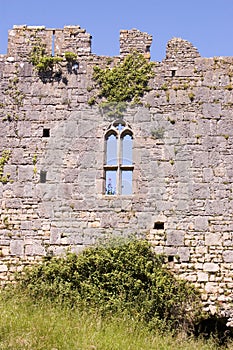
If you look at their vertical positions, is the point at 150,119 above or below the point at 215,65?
below

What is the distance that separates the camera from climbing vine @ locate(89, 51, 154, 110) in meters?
11.9

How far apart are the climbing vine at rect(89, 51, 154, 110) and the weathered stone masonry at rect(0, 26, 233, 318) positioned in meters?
0.18

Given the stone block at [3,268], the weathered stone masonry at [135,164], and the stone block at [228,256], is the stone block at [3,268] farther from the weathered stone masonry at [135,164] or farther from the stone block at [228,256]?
the stone block at [228,256]

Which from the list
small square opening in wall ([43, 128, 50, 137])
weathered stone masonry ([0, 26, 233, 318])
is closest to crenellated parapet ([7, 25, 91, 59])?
weathered stone masonry ([0, 26, 233, 318])

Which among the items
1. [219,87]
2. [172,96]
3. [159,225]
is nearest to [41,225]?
[159,225]

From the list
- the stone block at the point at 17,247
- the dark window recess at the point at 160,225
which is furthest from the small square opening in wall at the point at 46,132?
the dark window recess at the point at 160,225

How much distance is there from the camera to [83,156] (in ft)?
38.4

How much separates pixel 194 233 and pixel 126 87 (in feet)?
11.9

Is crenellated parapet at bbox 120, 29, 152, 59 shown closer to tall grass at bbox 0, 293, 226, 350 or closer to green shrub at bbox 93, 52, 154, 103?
green shrub at bbox 93, 52, 154, 103

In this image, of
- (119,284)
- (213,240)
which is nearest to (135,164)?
(213,240)

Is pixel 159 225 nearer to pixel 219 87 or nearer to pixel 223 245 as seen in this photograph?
pixel 223 245

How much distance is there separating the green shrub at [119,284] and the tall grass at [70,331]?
41 cm

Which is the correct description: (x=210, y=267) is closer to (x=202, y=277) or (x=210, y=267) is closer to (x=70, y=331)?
(x=202, y=277)

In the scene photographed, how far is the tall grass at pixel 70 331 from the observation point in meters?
8.05
